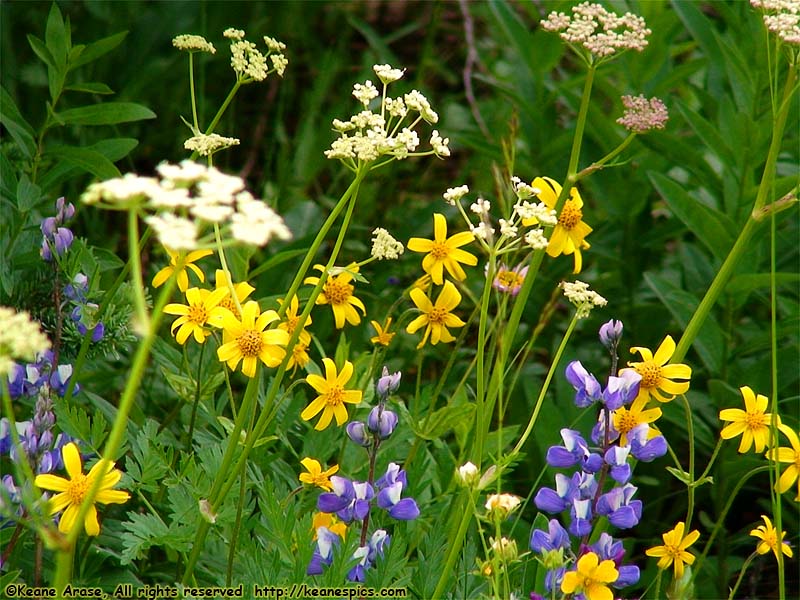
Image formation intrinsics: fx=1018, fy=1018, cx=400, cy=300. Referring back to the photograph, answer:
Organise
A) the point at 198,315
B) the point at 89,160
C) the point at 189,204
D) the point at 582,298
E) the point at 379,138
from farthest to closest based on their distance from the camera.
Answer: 1. the point at 89,160
2. the point at 198,315
3. the point at 582,298
4. the point at 379,138
5. the point at 189,204

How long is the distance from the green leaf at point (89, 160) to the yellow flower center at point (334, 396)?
45cm

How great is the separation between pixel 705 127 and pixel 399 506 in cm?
102

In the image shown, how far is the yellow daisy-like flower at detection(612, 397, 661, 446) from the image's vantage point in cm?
115

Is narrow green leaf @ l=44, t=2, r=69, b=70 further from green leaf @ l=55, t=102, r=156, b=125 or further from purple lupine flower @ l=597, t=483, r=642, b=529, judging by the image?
purple lupine flower @ l=597, t=483, r=642, b=529

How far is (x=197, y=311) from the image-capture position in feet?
3.96

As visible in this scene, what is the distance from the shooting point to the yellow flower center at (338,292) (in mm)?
1321

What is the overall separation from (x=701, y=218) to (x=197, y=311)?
3.04ft

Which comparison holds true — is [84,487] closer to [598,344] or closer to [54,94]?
[54,94]

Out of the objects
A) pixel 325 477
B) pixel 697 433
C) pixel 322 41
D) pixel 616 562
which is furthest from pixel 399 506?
pixel 322 41

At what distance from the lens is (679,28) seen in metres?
2.13

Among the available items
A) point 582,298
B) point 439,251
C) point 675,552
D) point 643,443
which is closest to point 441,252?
point 439,251

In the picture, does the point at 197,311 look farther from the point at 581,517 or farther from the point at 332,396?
the point at 581,517

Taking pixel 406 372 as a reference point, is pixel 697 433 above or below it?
above

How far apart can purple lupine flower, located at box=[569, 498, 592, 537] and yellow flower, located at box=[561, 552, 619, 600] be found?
5 cm
